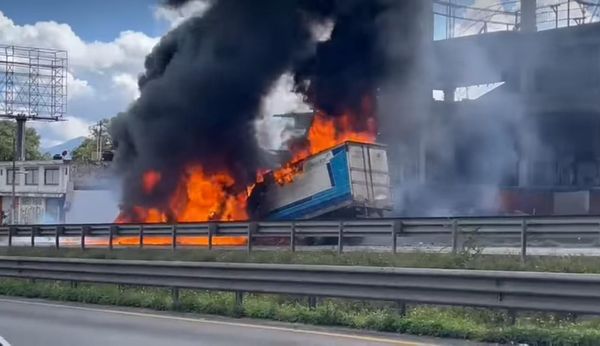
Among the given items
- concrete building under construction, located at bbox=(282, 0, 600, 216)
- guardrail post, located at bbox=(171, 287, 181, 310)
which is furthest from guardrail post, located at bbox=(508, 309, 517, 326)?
concrete building under construction, located at bbox=(282, 0, 600, 216)

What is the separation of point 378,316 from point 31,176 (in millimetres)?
48216

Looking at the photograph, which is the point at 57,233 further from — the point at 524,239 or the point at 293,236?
the point at 524,239

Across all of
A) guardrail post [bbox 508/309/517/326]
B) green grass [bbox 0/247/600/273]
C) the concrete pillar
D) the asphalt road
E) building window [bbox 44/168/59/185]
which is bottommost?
the asphalt road

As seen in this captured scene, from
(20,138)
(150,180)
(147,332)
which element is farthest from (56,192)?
(147,332)

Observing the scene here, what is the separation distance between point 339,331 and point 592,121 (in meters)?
32.1

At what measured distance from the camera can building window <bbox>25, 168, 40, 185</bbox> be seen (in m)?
53.8

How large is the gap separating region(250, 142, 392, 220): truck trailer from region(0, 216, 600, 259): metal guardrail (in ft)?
11.5

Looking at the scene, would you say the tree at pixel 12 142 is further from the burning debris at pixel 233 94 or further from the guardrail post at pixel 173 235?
the guardrail post at pixel 173 235

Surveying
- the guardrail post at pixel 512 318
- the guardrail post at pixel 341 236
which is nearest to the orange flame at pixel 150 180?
the guardrail post at pixel 341 236

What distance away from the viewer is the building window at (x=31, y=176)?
2119 inches

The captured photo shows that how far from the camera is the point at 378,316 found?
33.9ft

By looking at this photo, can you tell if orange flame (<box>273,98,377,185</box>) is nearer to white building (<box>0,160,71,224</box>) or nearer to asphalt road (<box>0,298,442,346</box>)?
asphalt road (<box>0,298,442,346</box>)

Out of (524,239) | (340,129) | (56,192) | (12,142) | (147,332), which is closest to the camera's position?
(147,332)

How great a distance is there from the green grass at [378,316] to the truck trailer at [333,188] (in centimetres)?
1320
